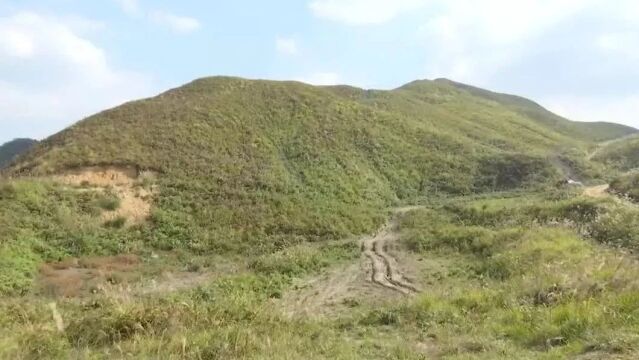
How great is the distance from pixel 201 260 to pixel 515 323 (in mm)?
21866

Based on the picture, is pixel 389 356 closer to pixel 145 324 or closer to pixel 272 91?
pixel 145 324

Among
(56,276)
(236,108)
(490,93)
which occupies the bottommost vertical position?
(56,276)

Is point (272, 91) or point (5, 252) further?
point (272, 91)

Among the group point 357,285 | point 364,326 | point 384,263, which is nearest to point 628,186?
point 384,263

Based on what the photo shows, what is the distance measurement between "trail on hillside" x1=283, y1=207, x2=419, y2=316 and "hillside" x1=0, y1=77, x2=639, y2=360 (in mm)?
164

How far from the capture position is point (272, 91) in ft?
205

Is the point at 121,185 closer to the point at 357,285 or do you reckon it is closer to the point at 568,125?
the point at 357,285

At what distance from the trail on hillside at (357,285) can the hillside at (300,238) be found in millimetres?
164

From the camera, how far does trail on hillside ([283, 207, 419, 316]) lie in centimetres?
2056

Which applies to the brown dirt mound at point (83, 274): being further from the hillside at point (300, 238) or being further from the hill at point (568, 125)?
the hill at point (568, 125)

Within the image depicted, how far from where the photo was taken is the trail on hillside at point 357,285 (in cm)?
2056

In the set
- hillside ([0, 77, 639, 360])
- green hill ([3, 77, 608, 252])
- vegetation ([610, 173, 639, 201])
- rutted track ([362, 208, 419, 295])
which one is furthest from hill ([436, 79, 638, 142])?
rutted track ([362, 208, 419, 295])

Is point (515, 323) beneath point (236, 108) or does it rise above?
beneath

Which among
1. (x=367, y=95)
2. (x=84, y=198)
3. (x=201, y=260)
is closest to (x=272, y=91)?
(x=367, y=95)
